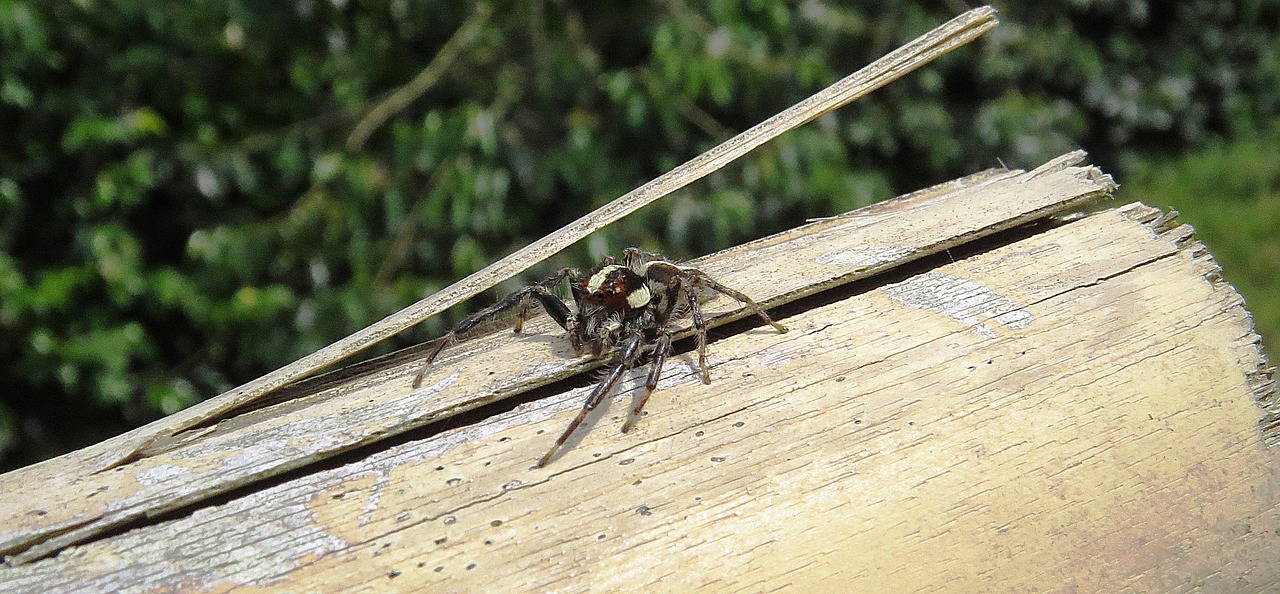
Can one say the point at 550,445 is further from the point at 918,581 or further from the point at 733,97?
the point at 733,97

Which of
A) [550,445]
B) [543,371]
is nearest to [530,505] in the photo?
[550,445]

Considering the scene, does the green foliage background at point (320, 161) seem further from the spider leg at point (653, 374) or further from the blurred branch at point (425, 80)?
the spider leg at point (653, 374)

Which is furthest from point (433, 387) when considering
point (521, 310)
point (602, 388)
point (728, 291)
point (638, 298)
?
point (638, 298)

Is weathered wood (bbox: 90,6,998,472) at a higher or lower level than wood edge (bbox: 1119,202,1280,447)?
higher

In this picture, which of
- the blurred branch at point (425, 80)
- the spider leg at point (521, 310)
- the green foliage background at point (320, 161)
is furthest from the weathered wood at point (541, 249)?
the blurred branch at point (425, 80)

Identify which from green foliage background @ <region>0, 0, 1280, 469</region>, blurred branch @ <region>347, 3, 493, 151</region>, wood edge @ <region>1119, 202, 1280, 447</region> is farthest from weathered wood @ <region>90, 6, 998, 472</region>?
blurred branch @ <region>347, 3, 493, 151</region>

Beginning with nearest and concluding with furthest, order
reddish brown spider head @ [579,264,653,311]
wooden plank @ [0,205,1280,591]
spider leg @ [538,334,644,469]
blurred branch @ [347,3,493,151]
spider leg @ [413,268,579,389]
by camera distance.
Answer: wooden plank @ [0,205,1280,591], spider leg @ [538,334,644,469], spider leg @ [413,268,579,389], reddish brown spider head @ [579,264,653,311], blurred branch @ [347,3,493,151]

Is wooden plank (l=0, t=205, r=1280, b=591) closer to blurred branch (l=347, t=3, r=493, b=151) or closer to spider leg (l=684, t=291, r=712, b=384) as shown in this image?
spider leg (l=684, t=291, r=712, b=384)
